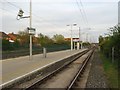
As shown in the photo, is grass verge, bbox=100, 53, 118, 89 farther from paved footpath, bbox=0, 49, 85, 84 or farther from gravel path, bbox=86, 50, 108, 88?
paved footpath, bbox=0, 49, 85, 84

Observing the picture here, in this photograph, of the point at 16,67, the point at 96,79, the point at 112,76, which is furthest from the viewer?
the point at 16,67

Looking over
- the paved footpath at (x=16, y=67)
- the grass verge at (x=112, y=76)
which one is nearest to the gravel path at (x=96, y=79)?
the grass verge at (x=112, y=76)

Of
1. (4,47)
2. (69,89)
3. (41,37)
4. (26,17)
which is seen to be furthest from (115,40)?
(41,37)

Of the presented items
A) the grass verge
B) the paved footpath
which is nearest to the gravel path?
the grass verge

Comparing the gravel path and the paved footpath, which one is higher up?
the paved footpath

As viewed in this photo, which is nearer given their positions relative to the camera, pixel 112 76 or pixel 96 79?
pixel 96 79

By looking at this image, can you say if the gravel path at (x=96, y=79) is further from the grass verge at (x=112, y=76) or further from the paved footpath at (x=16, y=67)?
the paved footpath at (x=16, y=67)

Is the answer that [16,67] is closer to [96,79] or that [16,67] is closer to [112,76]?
[96,79]

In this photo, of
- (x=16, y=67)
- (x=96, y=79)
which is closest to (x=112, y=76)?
(x=96, y=79)

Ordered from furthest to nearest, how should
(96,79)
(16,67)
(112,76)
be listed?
(16,67) → (112,76) → (96,79)

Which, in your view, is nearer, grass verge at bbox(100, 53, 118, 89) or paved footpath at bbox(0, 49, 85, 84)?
grass verge at bbox(100, 53, 118, 89)

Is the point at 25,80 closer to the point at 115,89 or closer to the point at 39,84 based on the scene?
the point at 39,84

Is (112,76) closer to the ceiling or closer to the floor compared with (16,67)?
closer to the floor

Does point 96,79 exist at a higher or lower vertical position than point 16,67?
lower
